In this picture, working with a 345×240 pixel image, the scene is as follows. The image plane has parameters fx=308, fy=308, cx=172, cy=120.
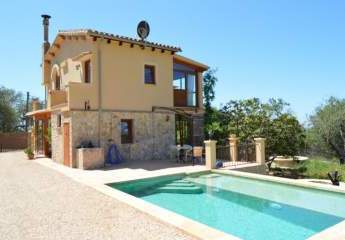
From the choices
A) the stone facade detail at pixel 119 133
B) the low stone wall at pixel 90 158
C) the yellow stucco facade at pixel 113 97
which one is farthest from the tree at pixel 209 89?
the low stone wall at pixel 90 158

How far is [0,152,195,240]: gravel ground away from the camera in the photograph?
21.2 feet

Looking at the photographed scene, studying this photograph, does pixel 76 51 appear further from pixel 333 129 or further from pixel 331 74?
pixel 331 74

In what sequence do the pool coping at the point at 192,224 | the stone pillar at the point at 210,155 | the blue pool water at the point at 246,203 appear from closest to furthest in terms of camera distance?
the pool coping at the point at 192,224, the blue pool water at the point at 246,203, the stone pillar at the point at 210,155

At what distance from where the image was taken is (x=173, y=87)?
22.5 meters

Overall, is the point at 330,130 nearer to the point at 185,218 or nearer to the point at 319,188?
the point at 319,188

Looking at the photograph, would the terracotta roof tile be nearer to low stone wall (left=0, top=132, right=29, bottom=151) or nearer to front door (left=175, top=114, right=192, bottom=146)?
front door (left=175, top=114, right=192, bottom=146)

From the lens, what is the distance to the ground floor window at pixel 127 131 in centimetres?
1930

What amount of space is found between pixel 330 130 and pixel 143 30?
923 inches

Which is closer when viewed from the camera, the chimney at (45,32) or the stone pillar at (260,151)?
the stone pillar at (260,151)

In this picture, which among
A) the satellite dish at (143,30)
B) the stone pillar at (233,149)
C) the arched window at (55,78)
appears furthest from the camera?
the arched window at (55,78)

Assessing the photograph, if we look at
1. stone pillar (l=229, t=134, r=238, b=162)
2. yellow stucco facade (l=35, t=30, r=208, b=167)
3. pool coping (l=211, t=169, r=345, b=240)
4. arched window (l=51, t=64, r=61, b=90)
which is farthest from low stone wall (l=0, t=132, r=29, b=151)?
pool coping (l=211, t=169, r=345, b=240)

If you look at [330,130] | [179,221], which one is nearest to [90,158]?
[179,221]

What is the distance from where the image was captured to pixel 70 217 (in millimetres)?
7781

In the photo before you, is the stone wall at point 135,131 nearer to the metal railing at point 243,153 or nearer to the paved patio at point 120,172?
the paved patio at point 120,172
